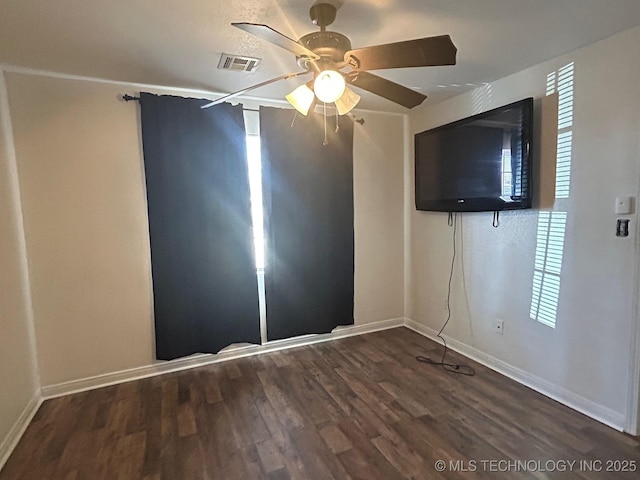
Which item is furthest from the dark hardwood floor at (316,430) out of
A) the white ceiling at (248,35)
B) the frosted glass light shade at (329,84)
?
the white ceiling at (248,35)

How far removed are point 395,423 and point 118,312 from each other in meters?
2.22

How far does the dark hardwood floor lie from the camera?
1.86 meters

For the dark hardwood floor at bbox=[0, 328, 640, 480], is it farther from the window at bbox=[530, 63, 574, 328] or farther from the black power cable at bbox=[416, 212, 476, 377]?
the window at bbox=[530, 63, 574, 328]

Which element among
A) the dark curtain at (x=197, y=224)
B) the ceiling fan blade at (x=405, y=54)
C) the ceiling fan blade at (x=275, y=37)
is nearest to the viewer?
the ceiling fan blade at (x=275, y=37)

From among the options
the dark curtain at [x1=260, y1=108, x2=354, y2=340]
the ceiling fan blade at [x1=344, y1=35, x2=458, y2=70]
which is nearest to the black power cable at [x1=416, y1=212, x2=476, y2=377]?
the dark curtain at [x1=260, y1=108, x2=354, y2=340]

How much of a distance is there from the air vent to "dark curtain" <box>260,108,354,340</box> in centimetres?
67

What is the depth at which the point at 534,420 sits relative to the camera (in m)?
2.22

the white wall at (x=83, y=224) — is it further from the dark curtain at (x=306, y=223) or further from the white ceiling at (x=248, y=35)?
the dark curtain at (x=306, y=223)

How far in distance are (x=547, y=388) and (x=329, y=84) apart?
252cm

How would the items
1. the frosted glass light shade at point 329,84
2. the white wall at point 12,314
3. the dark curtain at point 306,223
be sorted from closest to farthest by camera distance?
the frosted glass light shade at point 329,84 → the white wall at point 12,314 → the dark curtain at point 306,223

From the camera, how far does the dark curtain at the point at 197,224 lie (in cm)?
280

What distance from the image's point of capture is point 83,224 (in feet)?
8.66

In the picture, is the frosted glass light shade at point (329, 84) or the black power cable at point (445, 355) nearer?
the frosted glass light shade at point (329, 84)

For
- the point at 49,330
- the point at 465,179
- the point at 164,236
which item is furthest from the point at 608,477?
the point at 49,330
